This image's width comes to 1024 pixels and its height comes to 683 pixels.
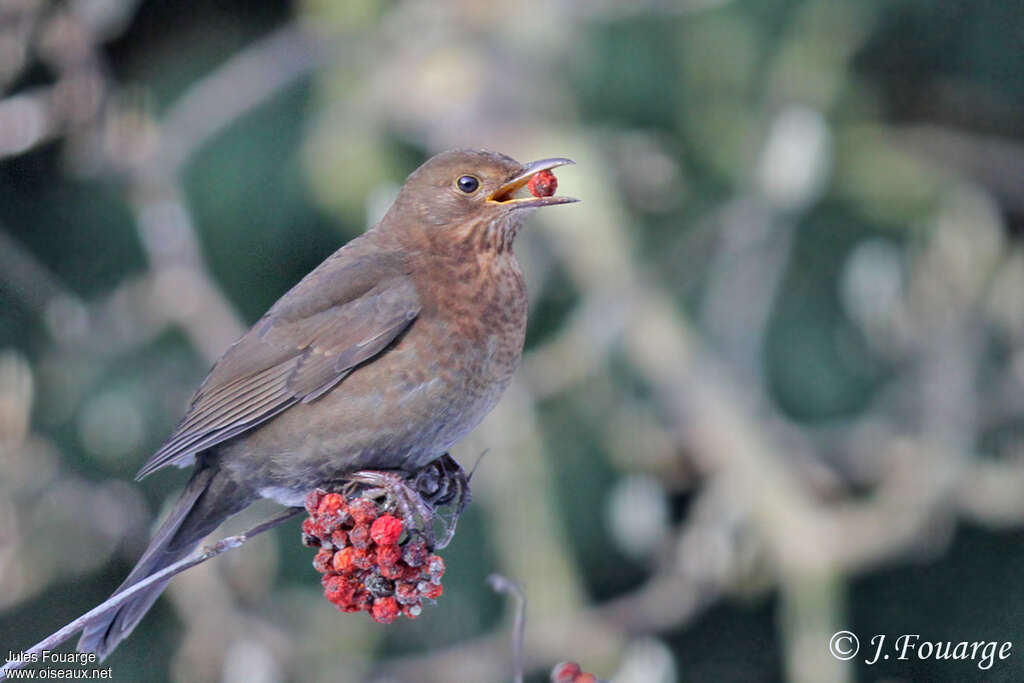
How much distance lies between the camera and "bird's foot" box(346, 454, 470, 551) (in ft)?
8.45

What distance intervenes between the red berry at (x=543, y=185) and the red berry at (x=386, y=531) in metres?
0.91

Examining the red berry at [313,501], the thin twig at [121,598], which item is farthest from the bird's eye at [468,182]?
the thin twig at [121,598]

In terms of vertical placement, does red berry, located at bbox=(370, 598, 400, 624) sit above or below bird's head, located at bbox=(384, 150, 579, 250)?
below

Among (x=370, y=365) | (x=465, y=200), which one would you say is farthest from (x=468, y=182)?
(x=370, y=365)

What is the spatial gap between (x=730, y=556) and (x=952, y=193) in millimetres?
2244

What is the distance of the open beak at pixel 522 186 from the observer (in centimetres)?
280

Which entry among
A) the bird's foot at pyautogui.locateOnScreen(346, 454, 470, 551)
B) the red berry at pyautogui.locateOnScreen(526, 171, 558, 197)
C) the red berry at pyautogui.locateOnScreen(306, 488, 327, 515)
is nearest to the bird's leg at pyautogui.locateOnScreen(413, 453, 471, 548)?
the bird's foot at pyautogui.locateOnScreen(346, 454, 470, 551)

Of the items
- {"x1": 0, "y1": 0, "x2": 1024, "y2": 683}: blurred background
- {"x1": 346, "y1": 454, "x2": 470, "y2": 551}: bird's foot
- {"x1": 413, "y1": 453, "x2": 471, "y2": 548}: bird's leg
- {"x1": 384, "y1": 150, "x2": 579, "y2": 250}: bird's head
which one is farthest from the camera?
{"x1": 0, "y1": 0, "x2": 1024, "y2": 683}: blurred background

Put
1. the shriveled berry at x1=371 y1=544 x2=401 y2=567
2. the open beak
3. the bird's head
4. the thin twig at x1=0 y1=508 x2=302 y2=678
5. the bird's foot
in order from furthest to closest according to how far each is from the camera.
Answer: the bird's head → the open beak → the bird's foot → the shriveled berry at x1=371 y1=544 x2=401 y2=567 → the thin twig at x1=0 y1=508 x2=302 y2=678

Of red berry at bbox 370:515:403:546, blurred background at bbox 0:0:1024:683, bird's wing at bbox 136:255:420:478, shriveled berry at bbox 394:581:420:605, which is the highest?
bird's wing at bbox 136:255:420:478

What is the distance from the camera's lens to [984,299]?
588cm

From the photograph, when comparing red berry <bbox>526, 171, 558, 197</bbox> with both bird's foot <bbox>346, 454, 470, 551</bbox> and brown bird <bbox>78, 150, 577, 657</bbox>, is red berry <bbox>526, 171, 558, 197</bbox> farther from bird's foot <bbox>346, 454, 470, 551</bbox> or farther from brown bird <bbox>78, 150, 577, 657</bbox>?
bird's foot <bbox>346, 454, 470, 551</bbox>

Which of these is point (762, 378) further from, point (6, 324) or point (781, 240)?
point (6, 324)

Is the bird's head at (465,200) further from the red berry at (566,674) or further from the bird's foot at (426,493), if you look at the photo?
the red berry at (566,674)
